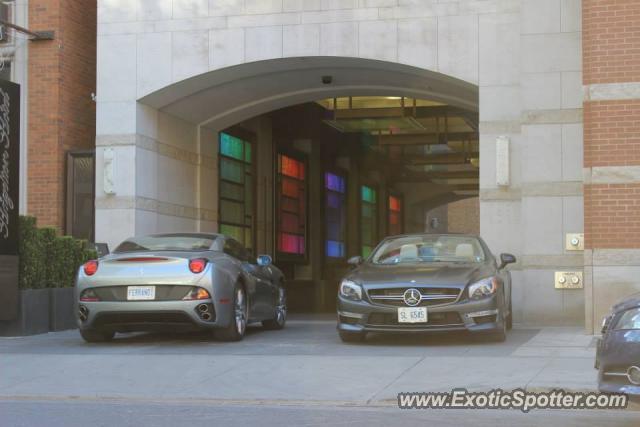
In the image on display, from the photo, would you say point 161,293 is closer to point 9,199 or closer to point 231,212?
point 9,199

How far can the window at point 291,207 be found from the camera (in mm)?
26922

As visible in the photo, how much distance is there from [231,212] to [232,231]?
0.43 meters

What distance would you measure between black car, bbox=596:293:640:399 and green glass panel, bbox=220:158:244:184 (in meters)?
16.1

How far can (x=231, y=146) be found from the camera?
75.6ft

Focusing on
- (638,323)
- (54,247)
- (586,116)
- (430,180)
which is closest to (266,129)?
(54,247)

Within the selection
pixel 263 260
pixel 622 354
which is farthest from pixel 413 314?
pixel 622 354

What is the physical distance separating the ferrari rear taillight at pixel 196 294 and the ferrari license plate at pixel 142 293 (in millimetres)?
373

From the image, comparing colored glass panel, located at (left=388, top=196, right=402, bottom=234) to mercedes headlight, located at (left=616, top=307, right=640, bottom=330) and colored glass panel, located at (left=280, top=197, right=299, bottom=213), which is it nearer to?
colored glass panel, located at (left=280, top=197, right=299, bottom=213)

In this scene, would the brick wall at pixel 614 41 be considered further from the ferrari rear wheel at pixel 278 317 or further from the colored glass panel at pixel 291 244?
the colored glass panel at pixel 291 244

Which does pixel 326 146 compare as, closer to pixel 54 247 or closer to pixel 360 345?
pixel 54 247

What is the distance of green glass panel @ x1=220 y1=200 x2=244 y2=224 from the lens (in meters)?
22.3

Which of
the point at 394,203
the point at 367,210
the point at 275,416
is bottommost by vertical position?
→ the point at 275,416

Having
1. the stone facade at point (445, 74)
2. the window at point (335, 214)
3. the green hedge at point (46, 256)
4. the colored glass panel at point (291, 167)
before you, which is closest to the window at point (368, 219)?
the window at point (335, 214)

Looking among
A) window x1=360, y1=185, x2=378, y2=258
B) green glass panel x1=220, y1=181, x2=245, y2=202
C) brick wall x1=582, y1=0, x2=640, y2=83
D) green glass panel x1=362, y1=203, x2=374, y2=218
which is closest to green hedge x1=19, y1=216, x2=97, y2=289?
green glass panel x1=220, y1=181, x2=245, y2=202
